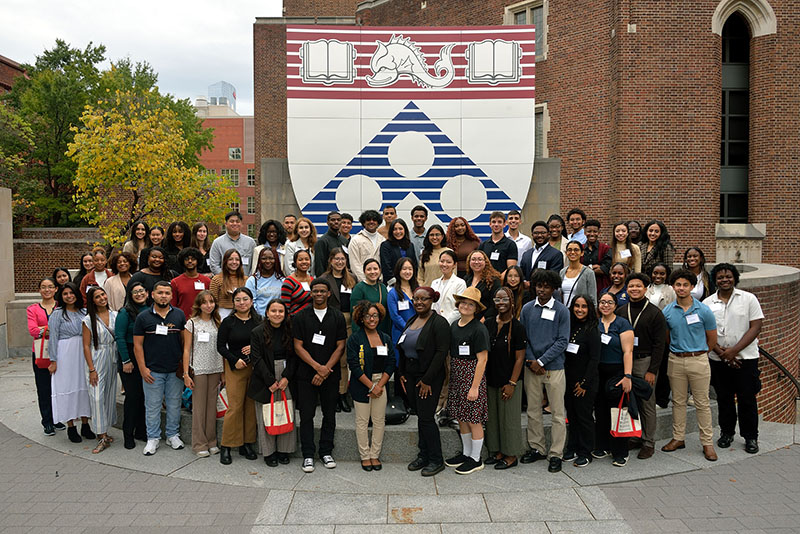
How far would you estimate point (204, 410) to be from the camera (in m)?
6.29

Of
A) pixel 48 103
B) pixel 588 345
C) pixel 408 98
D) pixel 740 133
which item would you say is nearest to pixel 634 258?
pixel 588 345

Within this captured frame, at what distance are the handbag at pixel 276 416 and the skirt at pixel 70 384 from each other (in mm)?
2540

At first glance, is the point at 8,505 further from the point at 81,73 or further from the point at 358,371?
the point at 81,73

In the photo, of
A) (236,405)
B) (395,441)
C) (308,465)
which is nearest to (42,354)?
(236,405)

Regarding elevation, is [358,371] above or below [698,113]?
below

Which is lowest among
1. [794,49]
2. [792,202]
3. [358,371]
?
[358,371]

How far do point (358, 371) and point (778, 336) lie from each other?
8819 millimetres

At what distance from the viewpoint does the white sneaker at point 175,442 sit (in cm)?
647

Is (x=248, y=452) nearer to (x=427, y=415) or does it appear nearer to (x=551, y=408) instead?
(x=427, y=415)

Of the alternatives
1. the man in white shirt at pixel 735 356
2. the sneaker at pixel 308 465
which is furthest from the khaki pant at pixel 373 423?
the man in white shirt at pixel 735 356

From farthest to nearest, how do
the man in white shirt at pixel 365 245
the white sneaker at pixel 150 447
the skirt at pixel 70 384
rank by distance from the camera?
the man in white shirt at pixel 365 245 → the skirt at pixel 70 384 → the white sneaker at pixel 150 447

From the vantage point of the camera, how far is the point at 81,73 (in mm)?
31281

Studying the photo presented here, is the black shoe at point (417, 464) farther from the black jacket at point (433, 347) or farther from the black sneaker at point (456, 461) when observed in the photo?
the black jacket at point (433, 347)

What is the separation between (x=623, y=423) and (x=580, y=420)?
16.6 inches
